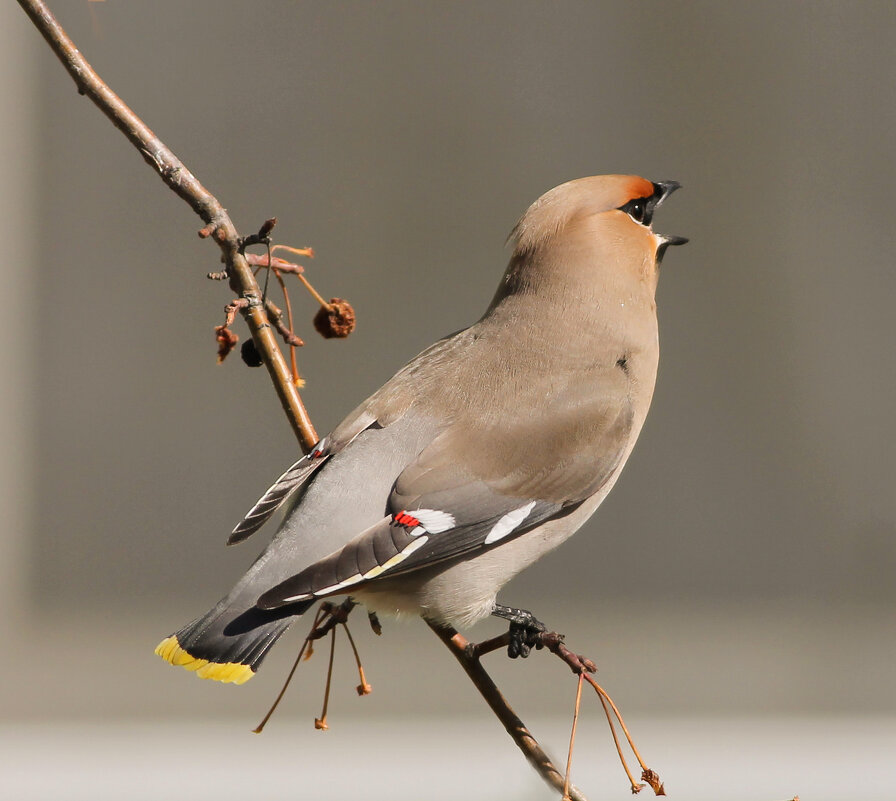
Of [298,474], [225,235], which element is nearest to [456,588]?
[298,474]

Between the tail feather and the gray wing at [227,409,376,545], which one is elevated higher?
the gray wing at [227,409,376,545]

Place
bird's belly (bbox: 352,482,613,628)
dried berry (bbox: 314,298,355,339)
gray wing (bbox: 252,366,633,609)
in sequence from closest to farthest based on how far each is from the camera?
1. gray wing (bbox: 252,366,633,609)
2. bird's belly (bbox: 352,482,613,628)
3. dried berry (bbox: 314,298,355,339)

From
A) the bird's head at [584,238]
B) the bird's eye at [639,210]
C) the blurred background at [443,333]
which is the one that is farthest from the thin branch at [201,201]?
the blurred background at [443,333]

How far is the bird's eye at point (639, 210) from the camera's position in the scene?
274 cm

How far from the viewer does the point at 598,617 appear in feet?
18.0

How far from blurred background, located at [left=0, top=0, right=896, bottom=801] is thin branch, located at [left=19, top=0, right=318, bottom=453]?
3.23 m

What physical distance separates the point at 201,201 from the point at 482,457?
66cm

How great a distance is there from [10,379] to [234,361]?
946mm

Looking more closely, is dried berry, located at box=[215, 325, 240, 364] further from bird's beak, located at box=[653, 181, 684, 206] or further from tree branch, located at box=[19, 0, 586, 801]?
bird's beak, located at box=[653, 181, 684, 206]

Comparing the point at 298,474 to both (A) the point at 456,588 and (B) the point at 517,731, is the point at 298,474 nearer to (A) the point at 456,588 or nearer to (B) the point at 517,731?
(A) the point at 456,588

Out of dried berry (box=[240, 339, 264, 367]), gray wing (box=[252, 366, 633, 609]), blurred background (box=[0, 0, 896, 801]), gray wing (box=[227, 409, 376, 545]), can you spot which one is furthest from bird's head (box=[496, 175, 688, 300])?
blurred background (box=[0, 0, 896, 801])

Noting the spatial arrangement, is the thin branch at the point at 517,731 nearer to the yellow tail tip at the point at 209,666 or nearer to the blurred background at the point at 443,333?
the yellow tail tip at the point at 209,666

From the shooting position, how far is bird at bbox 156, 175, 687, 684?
2.10 m

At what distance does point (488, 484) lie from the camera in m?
2.33
